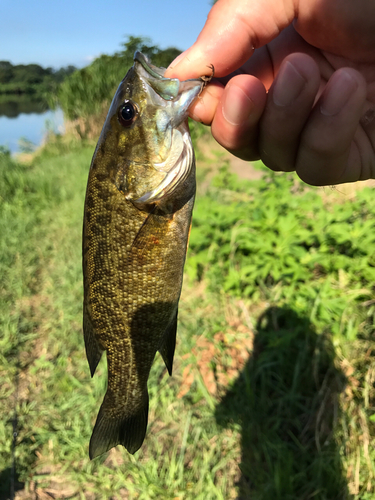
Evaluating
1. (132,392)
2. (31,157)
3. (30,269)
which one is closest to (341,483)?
(132,392)

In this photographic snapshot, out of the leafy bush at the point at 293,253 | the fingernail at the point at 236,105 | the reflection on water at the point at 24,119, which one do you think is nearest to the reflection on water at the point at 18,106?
the reflection on water at the point at 24,119

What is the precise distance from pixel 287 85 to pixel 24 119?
44910 mm

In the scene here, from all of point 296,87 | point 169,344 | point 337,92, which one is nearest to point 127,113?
point 296,87

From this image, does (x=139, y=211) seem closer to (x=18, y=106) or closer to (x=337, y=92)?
(x=337, y=92)

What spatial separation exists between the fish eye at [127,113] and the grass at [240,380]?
1.98 m

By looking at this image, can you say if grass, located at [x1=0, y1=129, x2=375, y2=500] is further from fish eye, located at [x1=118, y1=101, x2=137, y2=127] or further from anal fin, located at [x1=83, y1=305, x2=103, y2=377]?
fish eye, located at [x1=118, y1=101, x2=137, y2=127]

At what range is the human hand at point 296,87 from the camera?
124 centimetres

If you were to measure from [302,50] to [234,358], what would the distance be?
7.76ft

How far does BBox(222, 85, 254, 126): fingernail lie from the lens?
4.37ft

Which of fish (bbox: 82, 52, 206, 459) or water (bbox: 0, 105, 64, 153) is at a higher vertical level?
water (bbox: 0, 105, 64, 153)

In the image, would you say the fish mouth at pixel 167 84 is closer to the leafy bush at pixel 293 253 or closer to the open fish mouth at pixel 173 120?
the open fish mouth at pixel 173 120

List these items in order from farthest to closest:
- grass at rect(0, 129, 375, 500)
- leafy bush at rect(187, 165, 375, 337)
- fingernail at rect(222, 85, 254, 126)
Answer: leafy bush at rect(187, 165, 375, 337) → grass at rect(0, 129, 375, 500) → fingernail at rect(222, 85, 254, 126)

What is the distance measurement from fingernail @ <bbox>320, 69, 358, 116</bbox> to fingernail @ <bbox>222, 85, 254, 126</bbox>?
0.95 ft

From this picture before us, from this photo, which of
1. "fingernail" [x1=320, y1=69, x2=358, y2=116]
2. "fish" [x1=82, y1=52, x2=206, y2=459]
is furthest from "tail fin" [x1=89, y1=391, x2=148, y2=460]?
"fingernail" [x1=320, y1=69, x2=358, y2=116]
